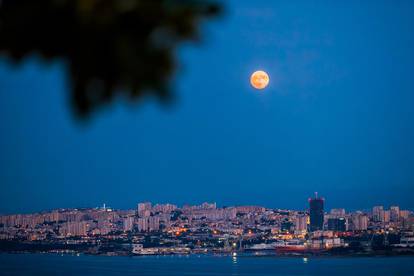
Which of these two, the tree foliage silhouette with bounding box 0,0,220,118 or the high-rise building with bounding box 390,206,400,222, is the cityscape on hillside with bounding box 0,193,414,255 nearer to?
the high-rise building with bounding box 390,206,400,222

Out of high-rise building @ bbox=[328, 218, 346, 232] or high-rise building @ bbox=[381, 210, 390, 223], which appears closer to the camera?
high-rise building @ bbox=[328, 218, 346, 232]

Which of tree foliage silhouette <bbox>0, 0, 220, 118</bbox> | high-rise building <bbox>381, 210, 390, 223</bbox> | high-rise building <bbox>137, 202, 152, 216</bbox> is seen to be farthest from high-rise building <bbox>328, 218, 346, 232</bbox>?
tree foliage silhouette <bbox>0, 0, 220, 118</bbox>

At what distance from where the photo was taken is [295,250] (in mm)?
60500

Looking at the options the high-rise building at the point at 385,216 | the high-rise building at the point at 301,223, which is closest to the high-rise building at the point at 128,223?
the high-rise building at the point at 301,223

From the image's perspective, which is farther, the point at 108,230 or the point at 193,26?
the point at 108,230

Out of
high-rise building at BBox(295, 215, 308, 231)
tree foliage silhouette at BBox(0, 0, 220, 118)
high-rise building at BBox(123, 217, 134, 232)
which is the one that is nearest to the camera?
tree foliage silhouette at BBox(0, 0, 220, 118)

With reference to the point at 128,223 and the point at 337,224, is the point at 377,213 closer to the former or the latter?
the point at 337,224

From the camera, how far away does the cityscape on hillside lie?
62625mm

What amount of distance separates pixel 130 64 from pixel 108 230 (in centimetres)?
7613

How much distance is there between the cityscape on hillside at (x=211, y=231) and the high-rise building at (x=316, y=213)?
99 millimetres

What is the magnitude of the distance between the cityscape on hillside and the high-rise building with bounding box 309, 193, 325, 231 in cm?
10

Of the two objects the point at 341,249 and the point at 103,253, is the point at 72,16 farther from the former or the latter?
the point at 103,253

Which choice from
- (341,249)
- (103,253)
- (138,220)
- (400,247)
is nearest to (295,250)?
(341,249)

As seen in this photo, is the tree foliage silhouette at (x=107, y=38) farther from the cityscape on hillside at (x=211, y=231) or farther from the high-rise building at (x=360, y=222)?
the high-rise building at (x=360, y=222)
